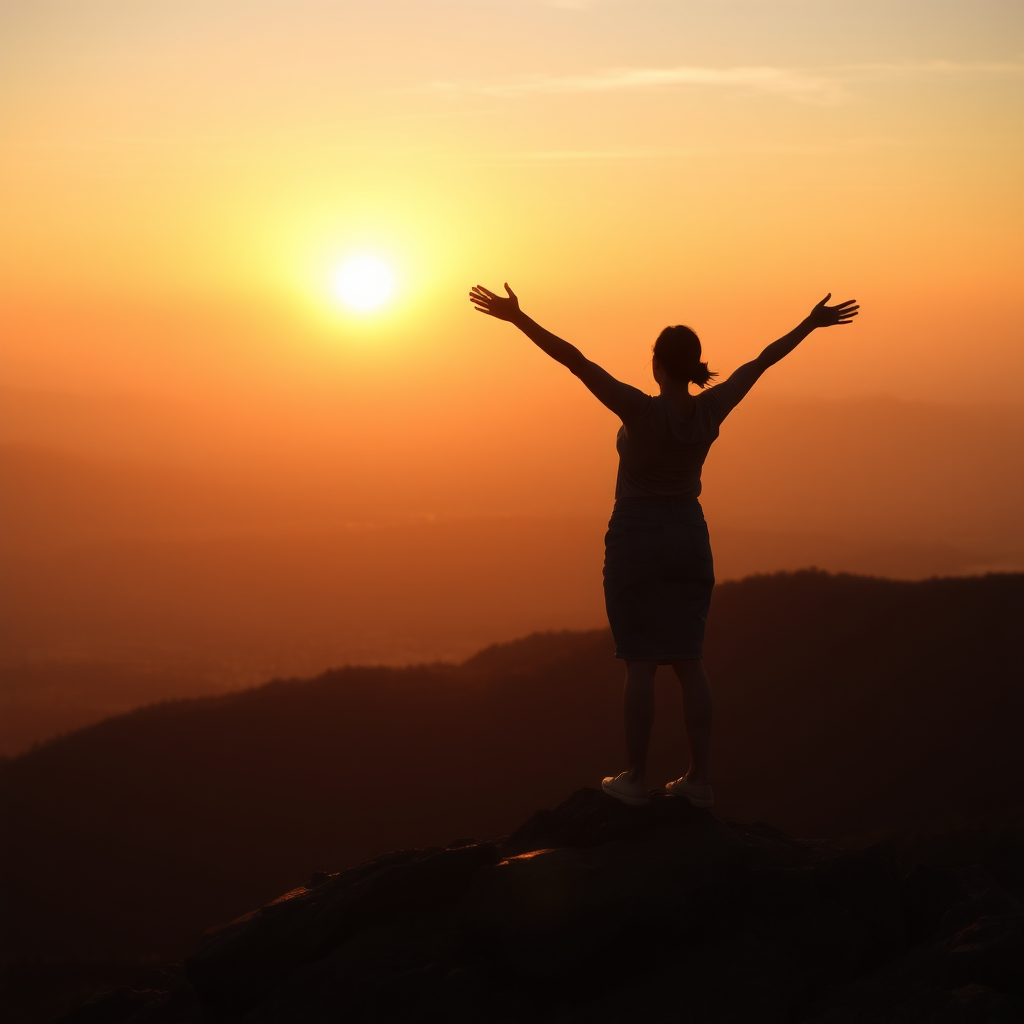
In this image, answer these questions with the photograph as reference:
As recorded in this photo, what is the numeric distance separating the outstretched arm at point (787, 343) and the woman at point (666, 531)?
0.01 m

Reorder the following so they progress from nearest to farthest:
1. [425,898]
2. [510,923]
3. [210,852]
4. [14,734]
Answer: [510,923]
[425,898]
[210,852]
[14,734]

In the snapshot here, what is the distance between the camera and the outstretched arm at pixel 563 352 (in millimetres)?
7012

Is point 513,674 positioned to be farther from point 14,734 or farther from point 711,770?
point 14,734

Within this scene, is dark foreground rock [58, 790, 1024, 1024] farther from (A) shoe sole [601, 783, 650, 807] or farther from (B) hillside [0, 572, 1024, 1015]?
(B) hillside [0, 572, 1024, 1015]

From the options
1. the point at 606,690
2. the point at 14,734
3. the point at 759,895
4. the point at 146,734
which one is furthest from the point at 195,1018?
the point at 14,734

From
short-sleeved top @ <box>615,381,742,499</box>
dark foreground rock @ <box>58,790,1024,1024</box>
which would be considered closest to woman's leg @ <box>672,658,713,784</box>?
dark foreground rock @ <box>58,790,1024,1024</box>

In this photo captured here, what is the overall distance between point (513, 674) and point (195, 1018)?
118 ft

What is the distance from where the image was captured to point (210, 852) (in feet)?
121

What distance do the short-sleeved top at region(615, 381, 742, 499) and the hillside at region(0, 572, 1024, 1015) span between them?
76.6 ft

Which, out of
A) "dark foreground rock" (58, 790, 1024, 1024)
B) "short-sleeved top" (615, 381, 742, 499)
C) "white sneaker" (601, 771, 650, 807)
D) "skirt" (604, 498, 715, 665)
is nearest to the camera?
"dark foreground rock" (58, 790, 1024, 1024)

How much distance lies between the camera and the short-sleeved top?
7.52 m

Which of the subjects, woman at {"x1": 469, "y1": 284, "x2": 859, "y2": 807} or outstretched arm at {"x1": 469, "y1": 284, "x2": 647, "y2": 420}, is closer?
outstretched arm at {"x1": 469, "y1": 284, "x2": 647, "y2": 420}

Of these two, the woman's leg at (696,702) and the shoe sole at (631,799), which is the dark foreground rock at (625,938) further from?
the woman's leg at (696,702)

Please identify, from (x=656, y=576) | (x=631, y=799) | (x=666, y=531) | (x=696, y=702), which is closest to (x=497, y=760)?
(x=631, y=799)
